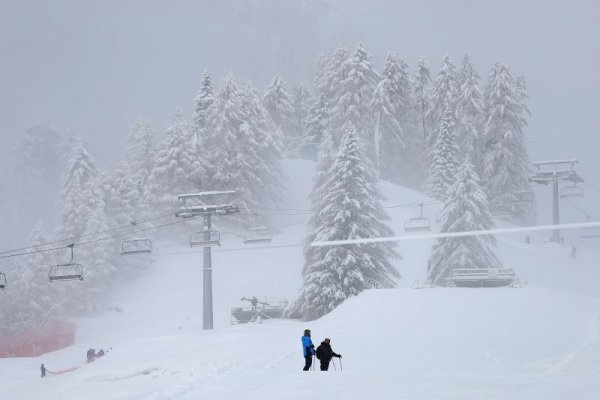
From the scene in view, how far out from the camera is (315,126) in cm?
7306

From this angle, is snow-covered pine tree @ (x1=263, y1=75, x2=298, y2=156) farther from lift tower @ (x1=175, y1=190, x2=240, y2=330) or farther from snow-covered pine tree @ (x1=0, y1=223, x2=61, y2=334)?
lift tower @ (x1=175, y1=190, x2=240, y2=330)

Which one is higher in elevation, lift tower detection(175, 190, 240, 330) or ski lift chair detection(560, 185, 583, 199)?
ski lift chair detection(560, 185, 583, 199)

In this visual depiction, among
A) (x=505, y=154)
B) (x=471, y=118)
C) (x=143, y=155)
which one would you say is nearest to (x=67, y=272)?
(x=143, y=155)

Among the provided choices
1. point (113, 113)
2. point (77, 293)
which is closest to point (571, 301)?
point (77, 293)

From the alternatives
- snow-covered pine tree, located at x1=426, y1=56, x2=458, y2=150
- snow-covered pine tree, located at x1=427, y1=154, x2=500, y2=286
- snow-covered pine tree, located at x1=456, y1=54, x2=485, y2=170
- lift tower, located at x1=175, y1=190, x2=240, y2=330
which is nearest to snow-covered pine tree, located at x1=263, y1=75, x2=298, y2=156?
snow-covered pine tree, located at x1=426, y1=56, x2=458, y2=150

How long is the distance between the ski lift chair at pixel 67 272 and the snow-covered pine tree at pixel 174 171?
22309 millimetres

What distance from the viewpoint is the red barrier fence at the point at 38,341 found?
4303 cm

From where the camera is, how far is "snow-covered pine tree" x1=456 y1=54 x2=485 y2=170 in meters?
63.8

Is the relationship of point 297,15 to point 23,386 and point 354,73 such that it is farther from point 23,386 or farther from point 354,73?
point 23,386

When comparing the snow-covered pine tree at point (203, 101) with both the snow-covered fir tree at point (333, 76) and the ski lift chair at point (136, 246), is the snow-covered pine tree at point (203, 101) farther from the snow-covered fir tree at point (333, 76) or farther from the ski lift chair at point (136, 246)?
the ski lift chair at point (136, 246)

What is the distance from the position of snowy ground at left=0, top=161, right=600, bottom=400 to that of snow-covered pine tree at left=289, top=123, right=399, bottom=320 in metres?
3.93

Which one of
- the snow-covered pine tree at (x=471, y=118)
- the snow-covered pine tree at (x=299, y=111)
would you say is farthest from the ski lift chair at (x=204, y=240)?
the snow-covered pine tree at (x=299, y=111)

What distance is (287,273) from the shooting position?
48344mm

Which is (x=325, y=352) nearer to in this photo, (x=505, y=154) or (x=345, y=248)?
(x=345, y=248)
